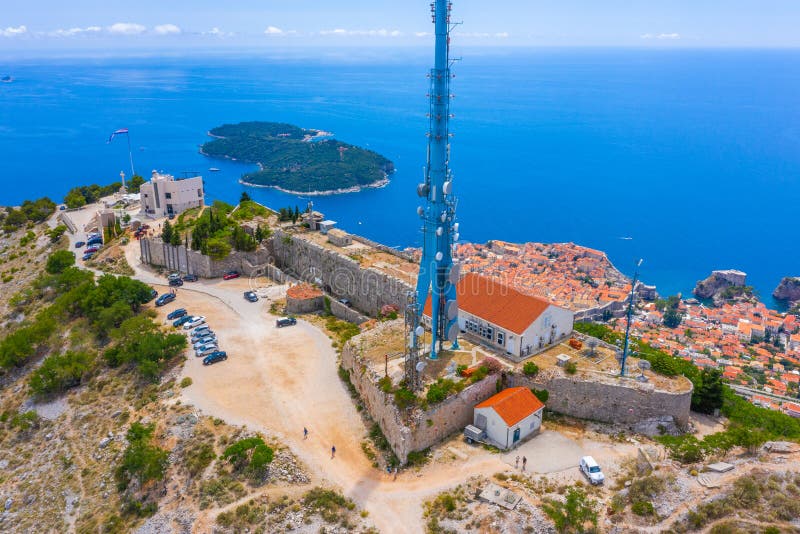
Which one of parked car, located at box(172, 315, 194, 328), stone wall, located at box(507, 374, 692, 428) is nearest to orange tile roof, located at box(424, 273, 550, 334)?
stone wall, located at box(507, 374, 692, 428)

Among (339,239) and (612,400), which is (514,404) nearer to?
(612,400)

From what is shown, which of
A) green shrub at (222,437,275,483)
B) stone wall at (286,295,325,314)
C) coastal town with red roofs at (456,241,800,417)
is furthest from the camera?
coastal town with red roofs at (456,241,800,417)

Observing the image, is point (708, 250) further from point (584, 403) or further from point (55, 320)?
point (55, 320)

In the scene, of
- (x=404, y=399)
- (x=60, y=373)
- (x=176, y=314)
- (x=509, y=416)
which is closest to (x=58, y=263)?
(x=176, y=314)

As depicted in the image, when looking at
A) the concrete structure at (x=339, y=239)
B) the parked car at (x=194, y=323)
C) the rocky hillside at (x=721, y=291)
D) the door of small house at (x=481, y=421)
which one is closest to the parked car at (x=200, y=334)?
the parked car at (x=194, y=323)

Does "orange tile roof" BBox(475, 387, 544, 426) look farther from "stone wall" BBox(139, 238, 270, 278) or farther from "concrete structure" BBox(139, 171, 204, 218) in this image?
"concrete structure" BBox(139, 171, 204, 218)

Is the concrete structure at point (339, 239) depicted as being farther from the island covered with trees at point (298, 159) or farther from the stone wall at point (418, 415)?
the island covered with trees at point (298, 159)

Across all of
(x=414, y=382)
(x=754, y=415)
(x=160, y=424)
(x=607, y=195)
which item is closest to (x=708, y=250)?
(x=607, y=195)
